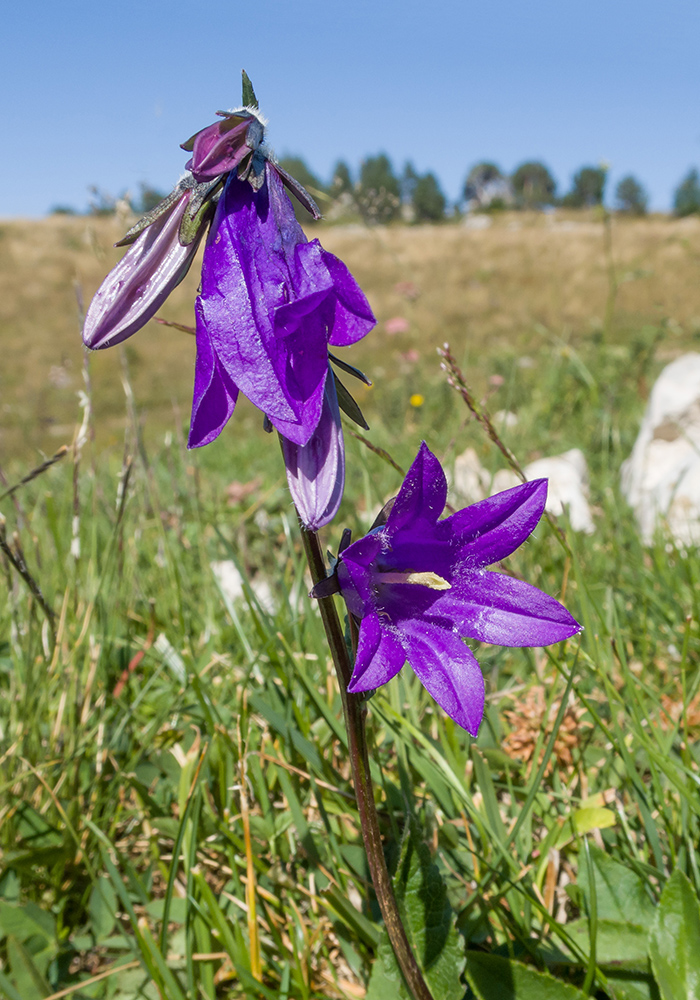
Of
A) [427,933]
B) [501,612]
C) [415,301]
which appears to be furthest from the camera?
[415,301]

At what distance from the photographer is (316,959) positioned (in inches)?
58.8

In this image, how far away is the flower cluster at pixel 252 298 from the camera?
2.68 feet

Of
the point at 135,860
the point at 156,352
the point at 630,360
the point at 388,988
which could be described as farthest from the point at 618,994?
the point at 156,352

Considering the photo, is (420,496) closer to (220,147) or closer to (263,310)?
(263,310)

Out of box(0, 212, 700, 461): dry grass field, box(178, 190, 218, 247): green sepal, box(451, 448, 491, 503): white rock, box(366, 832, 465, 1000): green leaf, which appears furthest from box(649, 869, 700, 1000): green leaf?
box(0, 212, 700, 461): dry grass field

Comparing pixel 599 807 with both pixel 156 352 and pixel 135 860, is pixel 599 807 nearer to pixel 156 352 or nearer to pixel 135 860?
pixel 135 860

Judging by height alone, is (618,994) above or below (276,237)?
below

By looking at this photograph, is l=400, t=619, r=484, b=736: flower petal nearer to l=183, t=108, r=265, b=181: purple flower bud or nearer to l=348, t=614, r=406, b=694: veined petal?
l=348, t=614, r=406, b=694: veined petal

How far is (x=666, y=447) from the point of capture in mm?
3963

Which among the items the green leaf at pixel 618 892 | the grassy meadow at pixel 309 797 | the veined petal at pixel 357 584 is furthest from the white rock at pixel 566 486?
the veined petal at pixel 357 584

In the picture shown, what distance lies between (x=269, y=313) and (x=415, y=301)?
7.41 metres

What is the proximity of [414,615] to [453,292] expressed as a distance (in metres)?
34.9

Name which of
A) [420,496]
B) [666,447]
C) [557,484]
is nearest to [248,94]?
[420,496]

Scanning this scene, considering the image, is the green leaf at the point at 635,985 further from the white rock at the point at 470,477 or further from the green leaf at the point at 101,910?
the white rock at the point at 470,477
